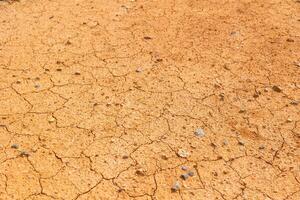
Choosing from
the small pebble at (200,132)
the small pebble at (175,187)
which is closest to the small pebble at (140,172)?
the small pebble at (175,187)

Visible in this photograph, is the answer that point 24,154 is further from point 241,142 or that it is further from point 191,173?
point 241,142

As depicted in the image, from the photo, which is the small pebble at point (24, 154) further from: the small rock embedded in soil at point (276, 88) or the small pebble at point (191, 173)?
the small rock embedded in soil at point (276, 88)

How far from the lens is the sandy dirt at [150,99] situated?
3168mm

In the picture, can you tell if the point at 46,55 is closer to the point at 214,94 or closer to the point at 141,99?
the point at 141,99

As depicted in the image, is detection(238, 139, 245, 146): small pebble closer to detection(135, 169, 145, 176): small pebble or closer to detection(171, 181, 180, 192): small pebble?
detection(171, 181, 180, 192): small pebble

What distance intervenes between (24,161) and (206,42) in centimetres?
241

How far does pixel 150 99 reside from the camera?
12.8 ft

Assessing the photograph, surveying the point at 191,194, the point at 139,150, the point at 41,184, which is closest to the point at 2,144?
the point at 41,184

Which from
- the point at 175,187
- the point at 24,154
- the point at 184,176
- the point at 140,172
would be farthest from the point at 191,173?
the point at 24,154

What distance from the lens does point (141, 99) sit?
3.90 metres

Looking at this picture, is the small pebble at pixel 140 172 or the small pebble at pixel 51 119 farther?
the small pebble at pixel 51 119

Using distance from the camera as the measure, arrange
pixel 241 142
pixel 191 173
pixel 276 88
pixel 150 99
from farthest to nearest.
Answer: pixel 276 88 < pixel 150 99 < pixel 241 142 < pixel 191 173

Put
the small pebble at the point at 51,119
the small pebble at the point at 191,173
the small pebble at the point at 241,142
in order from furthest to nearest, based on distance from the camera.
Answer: the small pebble at the point at 51,119 → the small pebble at the point at 241,142 → the small pebble at the point at 191,173

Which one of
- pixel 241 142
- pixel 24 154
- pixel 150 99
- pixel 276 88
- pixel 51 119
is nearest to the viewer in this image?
pixel 24 154
